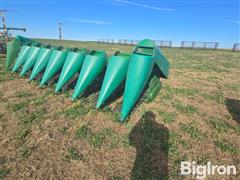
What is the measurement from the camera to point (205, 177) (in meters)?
3.26

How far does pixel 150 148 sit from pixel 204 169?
3.55 ft

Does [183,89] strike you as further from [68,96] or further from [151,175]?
[151,175]

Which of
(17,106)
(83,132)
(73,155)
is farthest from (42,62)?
(73,155)

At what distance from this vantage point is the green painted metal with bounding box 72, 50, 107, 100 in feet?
18.9

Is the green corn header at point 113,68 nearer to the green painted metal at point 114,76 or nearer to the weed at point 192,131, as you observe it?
the green painted metal at point 114,76

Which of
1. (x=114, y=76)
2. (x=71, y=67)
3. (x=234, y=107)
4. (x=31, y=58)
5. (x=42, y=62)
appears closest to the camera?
(x=114, y=76)

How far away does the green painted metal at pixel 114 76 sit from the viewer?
511 centimetres

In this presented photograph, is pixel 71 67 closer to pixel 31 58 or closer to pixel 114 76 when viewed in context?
pixel 114 76

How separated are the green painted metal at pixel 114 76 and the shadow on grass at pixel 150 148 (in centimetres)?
122

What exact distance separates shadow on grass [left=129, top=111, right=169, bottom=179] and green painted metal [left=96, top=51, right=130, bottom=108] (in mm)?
1216

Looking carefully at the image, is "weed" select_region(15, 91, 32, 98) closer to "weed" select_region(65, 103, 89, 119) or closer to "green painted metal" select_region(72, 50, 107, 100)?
"green painted metal" select_region(72, 50, 107, 100)

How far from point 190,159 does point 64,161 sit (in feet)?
8.24

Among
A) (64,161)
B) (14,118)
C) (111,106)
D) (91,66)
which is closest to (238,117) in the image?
(111,106)

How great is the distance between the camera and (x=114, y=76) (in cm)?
514
